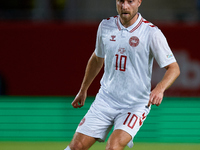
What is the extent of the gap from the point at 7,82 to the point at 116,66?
7182 millimetres

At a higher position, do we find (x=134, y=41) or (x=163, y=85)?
(x=134, y=41)

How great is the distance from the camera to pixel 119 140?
12.4ft

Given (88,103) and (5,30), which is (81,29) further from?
(88,103)

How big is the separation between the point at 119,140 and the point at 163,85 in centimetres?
57

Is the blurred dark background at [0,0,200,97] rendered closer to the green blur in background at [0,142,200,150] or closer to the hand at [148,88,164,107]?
the green blur in background at [0,142,200,150]

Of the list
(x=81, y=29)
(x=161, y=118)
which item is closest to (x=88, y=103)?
(x=161, y=118)

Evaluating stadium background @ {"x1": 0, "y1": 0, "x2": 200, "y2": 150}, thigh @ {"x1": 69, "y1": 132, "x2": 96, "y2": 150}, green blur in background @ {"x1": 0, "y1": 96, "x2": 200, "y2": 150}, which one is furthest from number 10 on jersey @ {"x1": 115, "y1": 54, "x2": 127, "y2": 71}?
stadium background @ {"x1": 0, "y1": 0, "x2": 200, "y2": 150}

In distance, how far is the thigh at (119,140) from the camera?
3.75 meters

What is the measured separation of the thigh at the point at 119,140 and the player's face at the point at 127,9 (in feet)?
3.14

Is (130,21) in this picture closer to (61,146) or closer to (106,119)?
(106,119)

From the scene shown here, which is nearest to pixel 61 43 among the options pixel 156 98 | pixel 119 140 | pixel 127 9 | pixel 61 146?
pixel 61 146

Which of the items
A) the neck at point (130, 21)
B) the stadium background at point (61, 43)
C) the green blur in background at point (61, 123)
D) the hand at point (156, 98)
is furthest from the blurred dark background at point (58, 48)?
the hand at point (156, 98)

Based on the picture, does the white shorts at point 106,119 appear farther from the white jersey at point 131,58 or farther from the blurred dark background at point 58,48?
the blurred dark background at point 58,48

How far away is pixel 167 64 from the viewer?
12.7 feet
